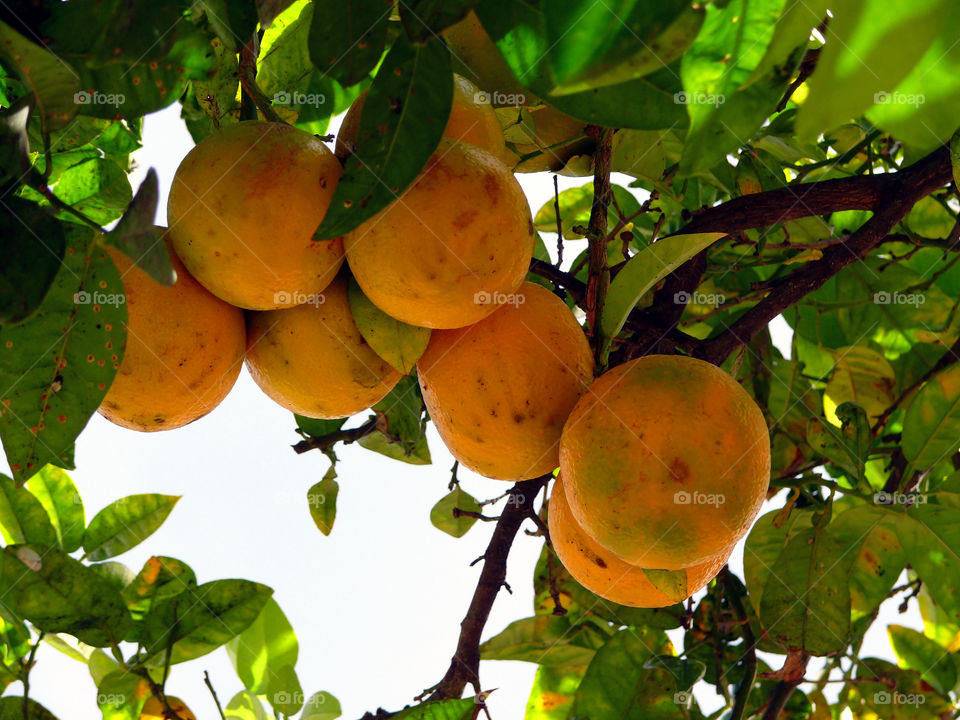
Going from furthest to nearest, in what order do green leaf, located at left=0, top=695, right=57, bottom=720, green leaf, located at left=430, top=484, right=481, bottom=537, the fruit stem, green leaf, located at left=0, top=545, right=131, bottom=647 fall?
green leaf, located at left=430, top=484, right=481, bottom=537 → green leaf, located at left=0, top=695, right=57, bottom=720 → green leaf, located at left=0, top=545, right=131, bottom=647 → the fruit stem

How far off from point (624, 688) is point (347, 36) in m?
0.96

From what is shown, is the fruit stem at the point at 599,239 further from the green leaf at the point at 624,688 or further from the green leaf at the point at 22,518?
the green leaf at the point at 22,518

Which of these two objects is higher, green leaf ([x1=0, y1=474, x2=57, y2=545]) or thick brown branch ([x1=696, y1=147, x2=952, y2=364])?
thick brown branch ([x1=696, y1=147, x2=952, y2=364])

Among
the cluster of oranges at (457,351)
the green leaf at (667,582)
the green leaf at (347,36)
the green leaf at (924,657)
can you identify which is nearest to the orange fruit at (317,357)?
the cluster of oranges at (457,351)

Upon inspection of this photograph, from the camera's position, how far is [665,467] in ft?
3.06

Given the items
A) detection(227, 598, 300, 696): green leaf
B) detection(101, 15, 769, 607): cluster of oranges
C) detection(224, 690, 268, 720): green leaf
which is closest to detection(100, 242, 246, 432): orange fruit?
detection(101, 15, 769, 607): cluster of oranges

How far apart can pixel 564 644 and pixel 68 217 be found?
3.58ft

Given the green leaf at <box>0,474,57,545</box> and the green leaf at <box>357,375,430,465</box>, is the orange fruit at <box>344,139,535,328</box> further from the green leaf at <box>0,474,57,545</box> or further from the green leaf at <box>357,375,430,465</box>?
the green leaf at <box>0,474,57,545</box>

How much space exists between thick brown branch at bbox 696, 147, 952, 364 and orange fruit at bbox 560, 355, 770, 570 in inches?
11.0

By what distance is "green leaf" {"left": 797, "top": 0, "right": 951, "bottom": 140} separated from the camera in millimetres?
433

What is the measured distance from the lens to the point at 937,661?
1725mm

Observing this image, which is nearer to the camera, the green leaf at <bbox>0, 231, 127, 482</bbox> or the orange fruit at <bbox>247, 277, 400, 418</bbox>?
the green leaf at <bbox>0, 231, 127, 482</bbox>

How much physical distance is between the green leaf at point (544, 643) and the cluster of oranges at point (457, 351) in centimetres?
50

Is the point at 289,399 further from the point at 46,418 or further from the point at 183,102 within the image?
the point at 183,102
